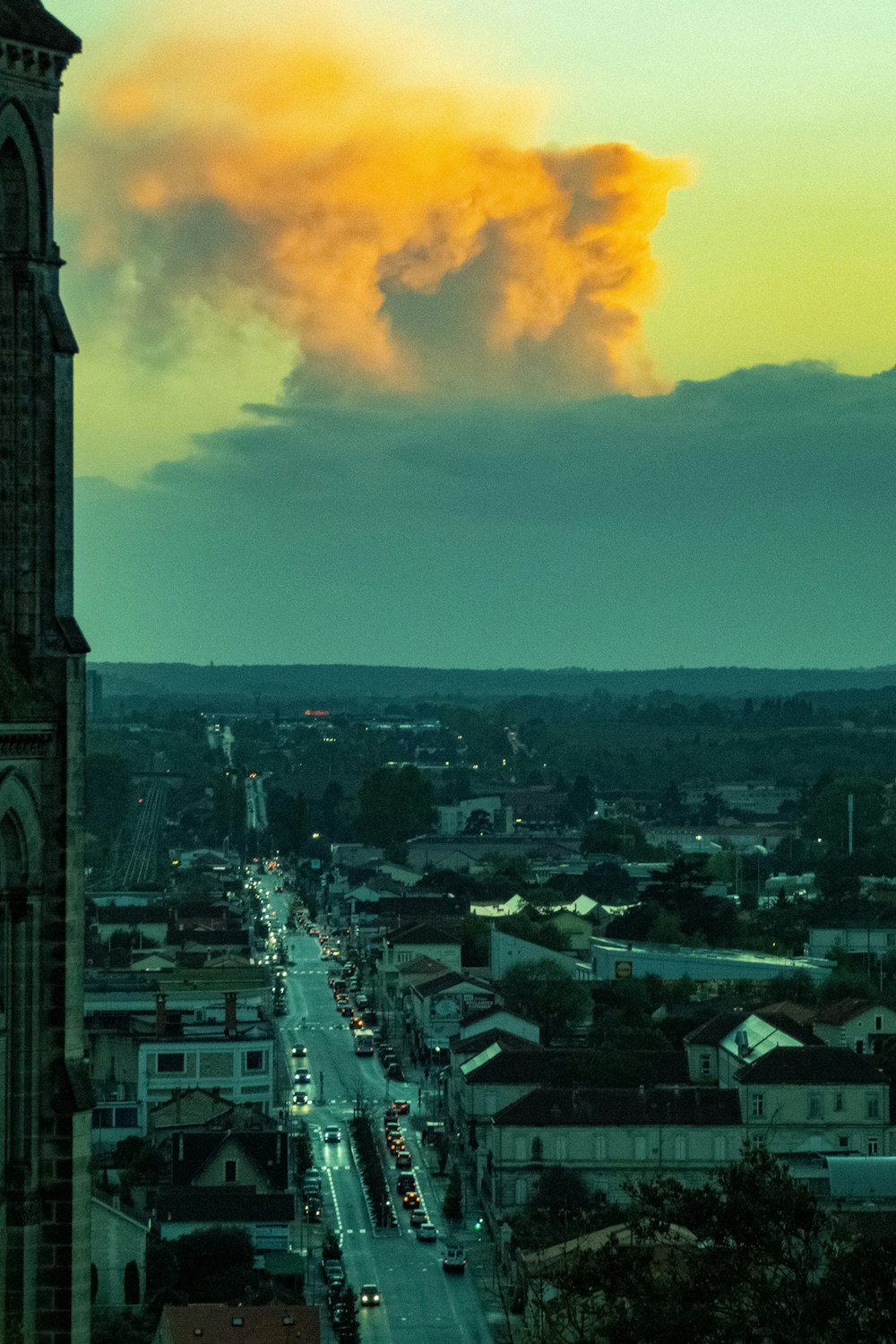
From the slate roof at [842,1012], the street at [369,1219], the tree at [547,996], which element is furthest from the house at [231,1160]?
the slate roof at [842,1012]

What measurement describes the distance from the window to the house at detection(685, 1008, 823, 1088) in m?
10.1

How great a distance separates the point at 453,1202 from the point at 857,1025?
17.7 meters

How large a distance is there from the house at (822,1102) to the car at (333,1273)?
11886mm

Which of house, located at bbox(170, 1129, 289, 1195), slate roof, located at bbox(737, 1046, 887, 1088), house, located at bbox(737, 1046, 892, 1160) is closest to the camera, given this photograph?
house, located at bbox(170, 1129, 289, 1195)

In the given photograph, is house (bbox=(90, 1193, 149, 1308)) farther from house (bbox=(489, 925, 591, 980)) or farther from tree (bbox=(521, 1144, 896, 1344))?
house (bbox=(489, 925, 591, 980))

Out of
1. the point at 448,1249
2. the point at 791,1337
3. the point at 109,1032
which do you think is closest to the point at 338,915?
the point at 109,1032

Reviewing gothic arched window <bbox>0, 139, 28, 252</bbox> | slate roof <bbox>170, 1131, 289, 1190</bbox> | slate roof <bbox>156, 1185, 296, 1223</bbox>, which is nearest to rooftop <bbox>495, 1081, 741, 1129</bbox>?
slate roof <bbox>170, 1131, 289, 1190</bbox>

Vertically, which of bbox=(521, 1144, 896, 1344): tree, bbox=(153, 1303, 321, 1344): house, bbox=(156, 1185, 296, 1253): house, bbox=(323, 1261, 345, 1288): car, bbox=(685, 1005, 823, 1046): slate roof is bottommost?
bbox=(323, 1261, 345, 1288): car

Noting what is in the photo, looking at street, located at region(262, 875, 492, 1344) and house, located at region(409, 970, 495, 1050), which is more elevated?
house, located at region(409, 970, 495, 1050)

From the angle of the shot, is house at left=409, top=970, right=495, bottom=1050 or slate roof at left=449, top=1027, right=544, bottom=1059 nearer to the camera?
slate roof at left=449, top=1027, right=544, bottom=1059

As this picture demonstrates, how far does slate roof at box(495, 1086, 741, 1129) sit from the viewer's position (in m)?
48.9

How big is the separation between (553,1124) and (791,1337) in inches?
1437

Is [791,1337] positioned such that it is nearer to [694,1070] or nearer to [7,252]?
[7,252]

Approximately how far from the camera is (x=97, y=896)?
9725 cm
